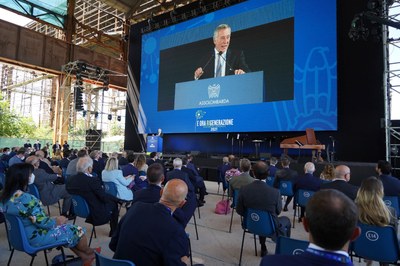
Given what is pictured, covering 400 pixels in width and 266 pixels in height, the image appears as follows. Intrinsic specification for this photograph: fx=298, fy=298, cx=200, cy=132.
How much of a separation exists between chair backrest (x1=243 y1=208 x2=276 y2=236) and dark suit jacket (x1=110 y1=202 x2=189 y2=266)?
4.89 ft

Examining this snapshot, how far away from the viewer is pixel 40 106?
31.1m

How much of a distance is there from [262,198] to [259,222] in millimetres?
243

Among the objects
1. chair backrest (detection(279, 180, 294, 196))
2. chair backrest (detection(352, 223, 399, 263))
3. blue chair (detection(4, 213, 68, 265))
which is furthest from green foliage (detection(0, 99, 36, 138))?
chair backrest (detection(352, 223, 399, 263))

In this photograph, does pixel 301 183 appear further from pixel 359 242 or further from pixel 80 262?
pixel 80 262

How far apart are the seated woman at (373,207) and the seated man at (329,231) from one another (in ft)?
5.14

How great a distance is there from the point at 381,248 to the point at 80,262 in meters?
2.68

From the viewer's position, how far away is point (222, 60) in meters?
11.8

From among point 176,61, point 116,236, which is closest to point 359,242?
point 116,236

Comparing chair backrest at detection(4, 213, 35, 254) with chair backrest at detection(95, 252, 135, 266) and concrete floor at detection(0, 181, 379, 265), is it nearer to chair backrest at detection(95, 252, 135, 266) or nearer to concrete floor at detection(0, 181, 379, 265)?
concrete floor at detection(0, 181, 379, 265)

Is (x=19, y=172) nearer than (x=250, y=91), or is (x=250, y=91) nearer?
(x=19, y=172)

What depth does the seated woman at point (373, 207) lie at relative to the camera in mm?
2447

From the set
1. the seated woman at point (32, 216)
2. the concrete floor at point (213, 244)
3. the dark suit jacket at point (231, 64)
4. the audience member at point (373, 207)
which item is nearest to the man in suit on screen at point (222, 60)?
the dark suit jacket at point (231, 64)

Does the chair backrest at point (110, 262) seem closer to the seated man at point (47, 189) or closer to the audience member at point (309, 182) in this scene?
the seated man at point (47, 189)

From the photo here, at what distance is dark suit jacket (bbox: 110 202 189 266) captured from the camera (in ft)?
5.36
